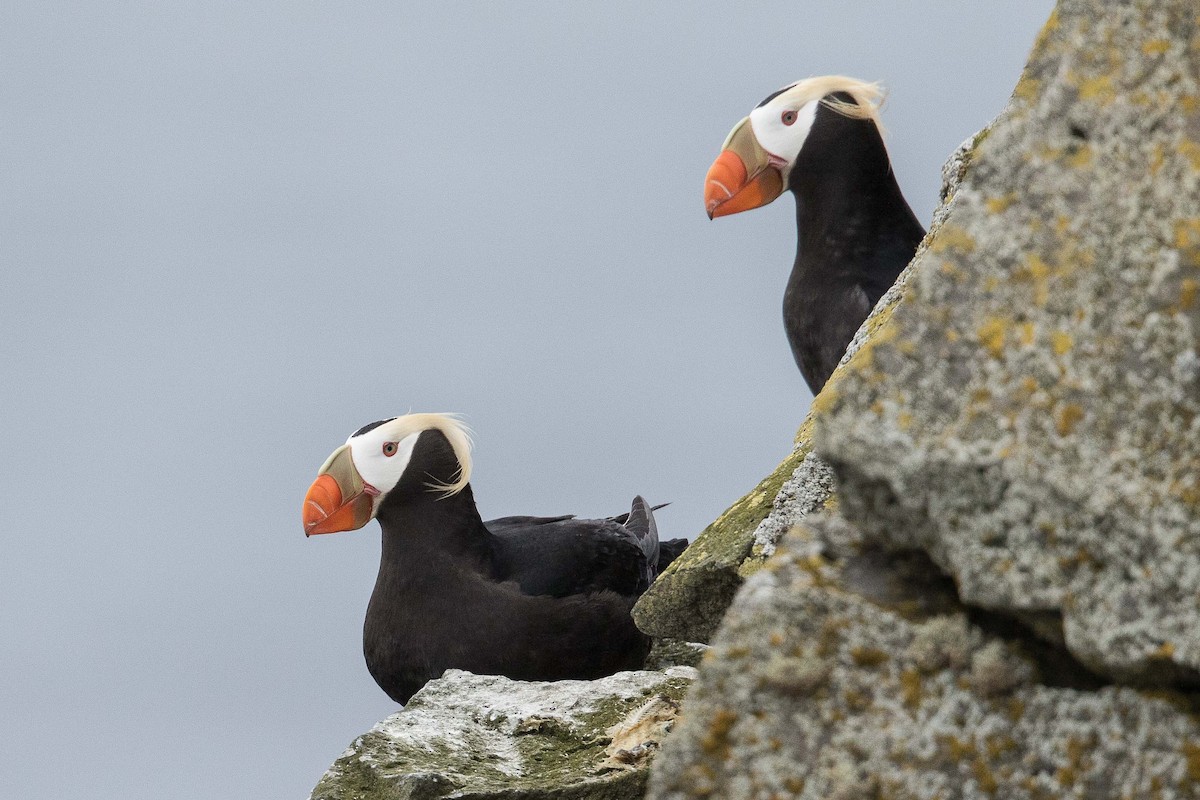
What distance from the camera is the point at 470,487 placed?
21.6 ft

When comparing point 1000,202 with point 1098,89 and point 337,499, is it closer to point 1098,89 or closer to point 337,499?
point 1098,89

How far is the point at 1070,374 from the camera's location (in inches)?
72.6

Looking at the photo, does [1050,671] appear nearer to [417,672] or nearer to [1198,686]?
[1198,686]

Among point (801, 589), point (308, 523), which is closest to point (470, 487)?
point (308, 523)

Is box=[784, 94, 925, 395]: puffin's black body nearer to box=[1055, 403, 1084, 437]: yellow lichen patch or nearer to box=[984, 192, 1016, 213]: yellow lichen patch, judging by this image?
box=[984, 192, 1016, 213]: yellow lichen patch

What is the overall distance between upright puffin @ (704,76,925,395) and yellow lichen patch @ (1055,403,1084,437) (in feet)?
14.1

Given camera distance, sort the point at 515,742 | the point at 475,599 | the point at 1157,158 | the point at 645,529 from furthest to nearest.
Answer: the point at 645,529, the point at 475,599, the point at 515,742, the point at 1157,158

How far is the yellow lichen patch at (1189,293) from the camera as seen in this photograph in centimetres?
179

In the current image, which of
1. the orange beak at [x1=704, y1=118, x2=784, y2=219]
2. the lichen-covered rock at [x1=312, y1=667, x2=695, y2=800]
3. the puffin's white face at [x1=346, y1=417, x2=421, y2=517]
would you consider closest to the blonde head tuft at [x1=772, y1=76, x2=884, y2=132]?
the orange beak at [x1=704, y1=118, x2=784, y2=219]

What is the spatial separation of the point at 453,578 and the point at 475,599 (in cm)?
14

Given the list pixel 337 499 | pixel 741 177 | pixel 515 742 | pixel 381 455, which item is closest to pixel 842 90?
pixel 741 177

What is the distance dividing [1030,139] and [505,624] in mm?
4440

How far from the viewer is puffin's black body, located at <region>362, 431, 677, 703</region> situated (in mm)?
6105

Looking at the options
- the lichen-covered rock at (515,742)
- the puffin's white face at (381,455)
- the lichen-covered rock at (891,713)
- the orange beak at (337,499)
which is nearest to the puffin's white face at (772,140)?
the puffin's white face at (381,455)
